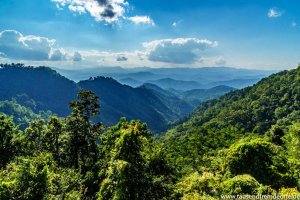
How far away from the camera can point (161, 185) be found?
32.0 meters

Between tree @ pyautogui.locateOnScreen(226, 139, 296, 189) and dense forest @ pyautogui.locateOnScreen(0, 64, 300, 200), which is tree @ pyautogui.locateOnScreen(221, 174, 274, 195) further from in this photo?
tree @ pyautogui.locateOnScreen(226, 139, 296, 189)

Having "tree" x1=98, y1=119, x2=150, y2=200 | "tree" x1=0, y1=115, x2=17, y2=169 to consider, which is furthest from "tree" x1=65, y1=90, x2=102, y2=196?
"tree" x1=98, y1=119, x2=150, y2=200

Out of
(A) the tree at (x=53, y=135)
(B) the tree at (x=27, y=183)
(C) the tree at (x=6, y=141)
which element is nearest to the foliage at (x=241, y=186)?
(B) the tree at (x=27, y=183)

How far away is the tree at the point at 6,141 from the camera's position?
198ft

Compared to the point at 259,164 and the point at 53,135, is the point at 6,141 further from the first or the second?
the point at 259,164

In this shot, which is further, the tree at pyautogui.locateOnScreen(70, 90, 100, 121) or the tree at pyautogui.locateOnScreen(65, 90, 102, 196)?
the tree at pyautogui.locateOnScreen(70, 90, 100, 121)

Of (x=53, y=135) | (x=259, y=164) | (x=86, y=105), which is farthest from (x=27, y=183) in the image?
(x=53, y=135)

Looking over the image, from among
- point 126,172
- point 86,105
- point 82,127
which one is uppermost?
point 86,105

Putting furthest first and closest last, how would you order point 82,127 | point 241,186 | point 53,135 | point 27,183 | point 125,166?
point 53,135 < point 82,127 < point 241,186 < point 125,166 < point 27,183

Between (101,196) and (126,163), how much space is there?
14.3 ft

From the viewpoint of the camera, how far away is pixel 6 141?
61.6 m

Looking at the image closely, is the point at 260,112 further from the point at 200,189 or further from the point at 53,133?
the point at 200,189

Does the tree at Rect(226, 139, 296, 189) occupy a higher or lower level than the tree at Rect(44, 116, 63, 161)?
higher

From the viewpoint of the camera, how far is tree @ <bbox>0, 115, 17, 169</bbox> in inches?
2377
